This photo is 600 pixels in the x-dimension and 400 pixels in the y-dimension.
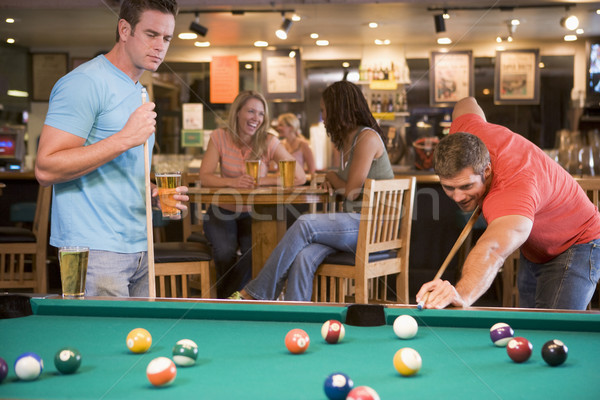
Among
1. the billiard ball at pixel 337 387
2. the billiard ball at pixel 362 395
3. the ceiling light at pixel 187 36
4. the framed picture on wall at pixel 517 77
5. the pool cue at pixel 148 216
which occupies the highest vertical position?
the ceiling light at pixel 187 36

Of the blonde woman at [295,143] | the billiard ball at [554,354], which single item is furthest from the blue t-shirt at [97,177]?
the blonde woman at [295,143]

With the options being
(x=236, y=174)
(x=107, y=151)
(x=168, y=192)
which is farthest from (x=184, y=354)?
(x=236, y=174)

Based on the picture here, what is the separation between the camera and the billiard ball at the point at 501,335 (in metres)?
1.54

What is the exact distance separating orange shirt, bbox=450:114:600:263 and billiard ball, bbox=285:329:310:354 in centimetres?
100

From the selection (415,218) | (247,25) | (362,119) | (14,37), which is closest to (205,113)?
(247,25)

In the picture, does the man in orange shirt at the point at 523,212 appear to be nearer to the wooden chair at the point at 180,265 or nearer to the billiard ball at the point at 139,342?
the billiard ball at the point at 139,342

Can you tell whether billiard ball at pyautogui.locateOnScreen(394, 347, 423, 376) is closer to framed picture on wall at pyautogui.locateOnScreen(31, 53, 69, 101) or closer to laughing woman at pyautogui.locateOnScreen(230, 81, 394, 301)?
laughing woman at pyautogui.locateOnScreen(230, 81, 394, 301)

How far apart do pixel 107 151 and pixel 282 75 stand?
6823mm

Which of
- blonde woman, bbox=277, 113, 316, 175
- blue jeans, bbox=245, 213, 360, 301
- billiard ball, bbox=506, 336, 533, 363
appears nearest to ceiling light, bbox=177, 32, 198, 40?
blonde woman, bbox=277, 113, 316, 175

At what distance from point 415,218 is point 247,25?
12.0 feet

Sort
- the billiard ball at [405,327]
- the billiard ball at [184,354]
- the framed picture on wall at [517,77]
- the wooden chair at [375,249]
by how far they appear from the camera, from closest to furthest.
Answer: the billiard ball at [184,354]
the billiard ball at [405,327]
the wooden chair at [375,249]
the framed picture on wall at [517,77]

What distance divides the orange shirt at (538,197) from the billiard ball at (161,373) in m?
1.35

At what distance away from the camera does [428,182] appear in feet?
16.0

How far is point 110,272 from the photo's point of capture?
212 centimetres
